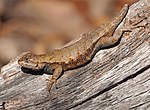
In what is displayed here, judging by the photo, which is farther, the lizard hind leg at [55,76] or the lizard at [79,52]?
the lizard at [79,52]


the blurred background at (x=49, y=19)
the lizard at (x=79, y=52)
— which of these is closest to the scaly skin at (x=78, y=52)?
the lizard at (x=79, y=52)

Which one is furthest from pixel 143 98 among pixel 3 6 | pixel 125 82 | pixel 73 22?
pixel 3 6

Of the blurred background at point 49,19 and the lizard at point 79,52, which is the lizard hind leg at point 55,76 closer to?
the lizard at point 79,52

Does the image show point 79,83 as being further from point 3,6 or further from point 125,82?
point 3,6

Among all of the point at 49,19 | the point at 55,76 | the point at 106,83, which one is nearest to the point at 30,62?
the point at 55,76

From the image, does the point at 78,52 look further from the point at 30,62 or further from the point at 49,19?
the point at 49,19

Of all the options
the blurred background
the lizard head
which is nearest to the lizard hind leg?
the lizard head
